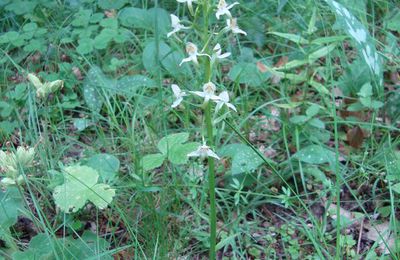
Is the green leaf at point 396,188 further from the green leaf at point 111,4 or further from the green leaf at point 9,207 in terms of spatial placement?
the green leaf at point 111,4

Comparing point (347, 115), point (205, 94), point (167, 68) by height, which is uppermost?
point (205, 94)

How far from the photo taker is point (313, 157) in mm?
2152

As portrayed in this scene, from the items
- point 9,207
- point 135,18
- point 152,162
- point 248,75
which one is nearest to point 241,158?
point 152,162

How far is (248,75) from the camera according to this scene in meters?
2.54

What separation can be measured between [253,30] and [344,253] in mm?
1268

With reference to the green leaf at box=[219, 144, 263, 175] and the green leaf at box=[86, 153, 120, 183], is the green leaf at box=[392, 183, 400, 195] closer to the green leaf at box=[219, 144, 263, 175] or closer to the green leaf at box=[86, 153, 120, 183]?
the green leaf at box=[219, 144, 263, 175]

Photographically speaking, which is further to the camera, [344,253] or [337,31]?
[337,31]

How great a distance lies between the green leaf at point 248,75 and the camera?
8.29 ft

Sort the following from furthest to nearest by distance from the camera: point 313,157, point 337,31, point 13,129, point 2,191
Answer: point 337,31 → point 13,129 → point 313,157 → point 2,191

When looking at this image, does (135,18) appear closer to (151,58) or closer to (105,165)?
(151,58)

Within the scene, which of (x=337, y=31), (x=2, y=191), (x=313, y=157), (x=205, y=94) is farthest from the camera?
(x=337, y=31)

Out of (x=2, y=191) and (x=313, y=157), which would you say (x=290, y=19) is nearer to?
(x=313, y=157)

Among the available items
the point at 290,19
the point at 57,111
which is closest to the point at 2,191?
the point at 57,111

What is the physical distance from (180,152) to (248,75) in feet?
2.60
